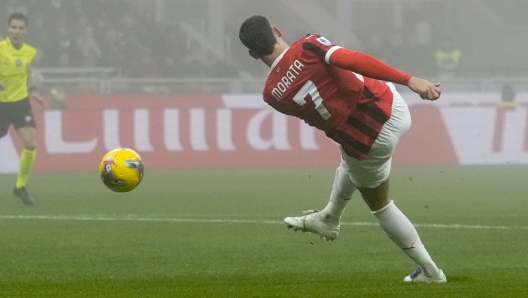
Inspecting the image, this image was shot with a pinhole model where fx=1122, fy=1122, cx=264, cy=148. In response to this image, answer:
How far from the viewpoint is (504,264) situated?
739 cm

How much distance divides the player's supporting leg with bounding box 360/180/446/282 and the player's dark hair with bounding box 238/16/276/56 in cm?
103

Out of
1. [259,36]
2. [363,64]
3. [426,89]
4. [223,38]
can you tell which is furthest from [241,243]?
[223,38]

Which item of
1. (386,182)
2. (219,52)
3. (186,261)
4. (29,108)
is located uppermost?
(386,182)

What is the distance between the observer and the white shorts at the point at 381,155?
639 centimetres

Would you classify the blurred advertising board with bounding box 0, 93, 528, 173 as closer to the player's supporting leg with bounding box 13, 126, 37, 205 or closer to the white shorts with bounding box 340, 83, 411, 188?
the player's supporting leg with bounding box 13, 126, 37, 205

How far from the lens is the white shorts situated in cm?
639

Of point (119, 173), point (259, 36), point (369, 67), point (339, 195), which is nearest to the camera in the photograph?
point (369, 67)

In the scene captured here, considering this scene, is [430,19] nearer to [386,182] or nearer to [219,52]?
[219,52]

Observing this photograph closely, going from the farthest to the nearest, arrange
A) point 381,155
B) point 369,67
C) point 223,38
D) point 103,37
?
point 103,37 < point 223,38 < point 381,155 < point 369,67

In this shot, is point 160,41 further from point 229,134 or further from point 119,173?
point 119,173

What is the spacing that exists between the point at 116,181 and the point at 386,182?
91.5 inches

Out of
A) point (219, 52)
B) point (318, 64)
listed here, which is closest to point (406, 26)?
point (219, 52)

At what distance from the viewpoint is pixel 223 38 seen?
21.4 m

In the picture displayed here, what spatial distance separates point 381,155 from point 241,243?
8.88ft
